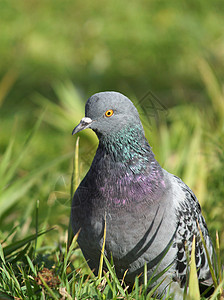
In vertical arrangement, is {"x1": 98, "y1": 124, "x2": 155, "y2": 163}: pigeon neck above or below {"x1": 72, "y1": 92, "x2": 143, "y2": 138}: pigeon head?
below

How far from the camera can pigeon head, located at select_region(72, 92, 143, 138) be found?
2775mm

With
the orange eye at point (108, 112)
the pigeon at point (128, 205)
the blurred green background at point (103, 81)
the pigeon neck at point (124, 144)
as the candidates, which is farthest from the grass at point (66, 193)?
the orange eye at point (108, 112)

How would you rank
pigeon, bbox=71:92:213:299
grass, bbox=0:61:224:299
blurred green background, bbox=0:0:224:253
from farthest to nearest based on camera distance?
blurred green background, bbox=0:0:224:253 → pigeon, bbox=71:92:213:299 → grass, bbox=0:61:224:299

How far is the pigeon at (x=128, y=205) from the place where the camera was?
282cm

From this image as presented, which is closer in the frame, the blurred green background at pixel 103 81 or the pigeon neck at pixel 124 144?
the pigeon neck at pixel 124 144

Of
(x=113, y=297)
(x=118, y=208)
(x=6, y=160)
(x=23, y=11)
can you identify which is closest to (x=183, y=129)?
(x=6, y=160)

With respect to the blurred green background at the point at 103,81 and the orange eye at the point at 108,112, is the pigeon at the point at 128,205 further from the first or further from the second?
the blurred green background at the point at 103,81

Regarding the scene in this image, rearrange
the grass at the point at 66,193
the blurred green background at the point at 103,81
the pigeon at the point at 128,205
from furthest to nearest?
the blurred green background at the point at 103,81 < the pigeon at the point at 128,205 < the grass at the point at 66,193

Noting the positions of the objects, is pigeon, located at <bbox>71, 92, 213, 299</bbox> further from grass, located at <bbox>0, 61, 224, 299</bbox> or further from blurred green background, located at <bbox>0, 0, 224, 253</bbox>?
blurred green background, located at <bbox>0, 0, 224, 253</bbox>

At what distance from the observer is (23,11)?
409 inches

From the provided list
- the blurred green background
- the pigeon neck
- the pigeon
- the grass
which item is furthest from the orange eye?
the blurred green background

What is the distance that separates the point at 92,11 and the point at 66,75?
2.77m

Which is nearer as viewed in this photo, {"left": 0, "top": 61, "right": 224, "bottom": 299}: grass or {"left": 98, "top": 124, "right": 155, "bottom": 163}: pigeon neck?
{"left": 0, "top": 61, "right": 224, "bottom": 299}: grass

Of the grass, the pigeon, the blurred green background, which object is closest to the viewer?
the grass
